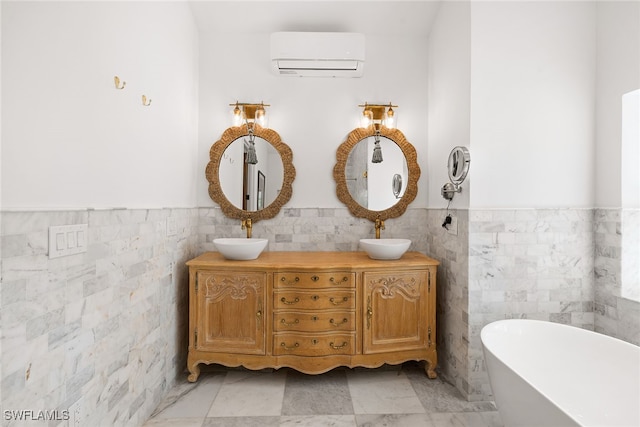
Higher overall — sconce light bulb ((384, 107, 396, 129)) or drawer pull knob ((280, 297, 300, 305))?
sconce light bulb ((384, 107, 396, 129))

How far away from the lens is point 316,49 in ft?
8.78

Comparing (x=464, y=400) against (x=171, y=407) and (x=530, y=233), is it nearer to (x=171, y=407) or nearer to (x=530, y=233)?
(x=530, y=233)

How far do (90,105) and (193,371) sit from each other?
6.03ft

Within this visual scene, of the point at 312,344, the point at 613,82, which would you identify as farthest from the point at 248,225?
the point at 613,82

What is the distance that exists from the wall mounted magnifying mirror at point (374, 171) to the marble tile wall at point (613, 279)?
1310mm

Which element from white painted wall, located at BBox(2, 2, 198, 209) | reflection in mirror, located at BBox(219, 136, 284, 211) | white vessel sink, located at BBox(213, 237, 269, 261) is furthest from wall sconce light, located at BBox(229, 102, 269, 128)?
white vessel sink, located at BBox(213, 237, 269, 261)

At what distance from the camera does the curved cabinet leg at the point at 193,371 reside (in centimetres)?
236

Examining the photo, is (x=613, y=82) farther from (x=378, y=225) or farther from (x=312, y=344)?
(x=312, y=344)

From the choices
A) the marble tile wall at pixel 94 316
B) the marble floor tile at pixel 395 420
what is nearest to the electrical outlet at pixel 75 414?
the marble tile wall at pixel 94 316

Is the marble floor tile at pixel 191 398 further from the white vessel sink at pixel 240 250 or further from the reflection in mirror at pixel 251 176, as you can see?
the reflection in mirror at pixel 251 176

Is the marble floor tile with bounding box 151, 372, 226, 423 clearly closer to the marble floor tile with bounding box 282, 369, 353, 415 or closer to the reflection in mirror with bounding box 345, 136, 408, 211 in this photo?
the marble floor tile with bounding box 282, 369, 353, 415

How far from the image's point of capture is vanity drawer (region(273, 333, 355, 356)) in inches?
90.5

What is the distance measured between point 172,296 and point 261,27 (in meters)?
2.29

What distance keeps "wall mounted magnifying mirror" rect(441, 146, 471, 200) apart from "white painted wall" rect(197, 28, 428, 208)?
0.58 m
